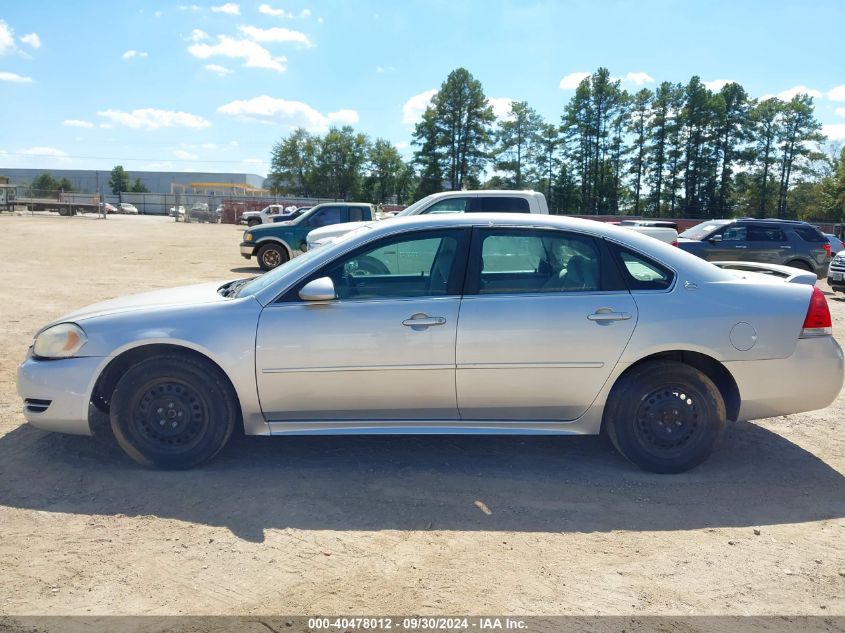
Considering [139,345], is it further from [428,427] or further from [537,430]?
[537,430]

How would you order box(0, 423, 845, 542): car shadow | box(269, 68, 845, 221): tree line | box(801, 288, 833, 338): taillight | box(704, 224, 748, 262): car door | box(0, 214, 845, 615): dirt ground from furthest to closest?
box(269, 68, 845, 221): tree line < box(704, 224, 748, 262): car door < box(801, 288, 833, 338): taillight < box(0, 423, 845, 542): car shadow < box(0, 214, 845, 615): dirt ground

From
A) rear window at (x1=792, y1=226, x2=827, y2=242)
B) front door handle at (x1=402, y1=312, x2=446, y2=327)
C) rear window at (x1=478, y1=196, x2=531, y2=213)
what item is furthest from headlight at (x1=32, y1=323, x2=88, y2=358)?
rear window at (x1=792, y1=226, x2=827, y2=242)

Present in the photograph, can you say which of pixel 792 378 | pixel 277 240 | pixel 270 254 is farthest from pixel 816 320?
pixel 270 254

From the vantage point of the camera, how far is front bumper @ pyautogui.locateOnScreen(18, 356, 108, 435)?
164 inches

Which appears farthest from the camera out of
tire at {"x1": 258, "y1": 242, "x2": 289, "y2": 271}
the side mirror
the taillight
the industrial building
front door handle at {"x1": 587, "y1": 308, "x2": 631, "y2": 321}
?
the industrial building

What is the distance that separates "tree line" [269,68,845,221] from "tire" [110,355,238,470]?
64.0m

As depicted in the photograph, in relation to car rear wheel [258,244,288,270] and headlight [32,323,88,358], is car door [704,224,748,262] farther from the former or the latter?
headlight [32,323,88,358]

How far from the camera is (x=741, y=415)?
14.4ft

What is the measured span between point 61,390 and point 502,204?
7.64 metres

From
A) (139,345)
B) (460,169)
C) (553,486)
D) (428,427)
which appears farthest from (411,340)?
(460,169)

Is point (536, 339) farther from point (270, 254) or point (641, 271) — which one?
point (270, 254)

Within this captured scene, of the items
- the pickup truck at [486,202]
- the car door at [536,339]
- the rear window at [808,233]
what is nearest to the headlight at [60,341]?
the car door at [536,339]

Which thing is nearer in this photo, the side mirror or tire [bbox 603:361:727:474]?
the side mirror

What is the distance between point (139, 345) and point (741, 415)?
3.88 meters
